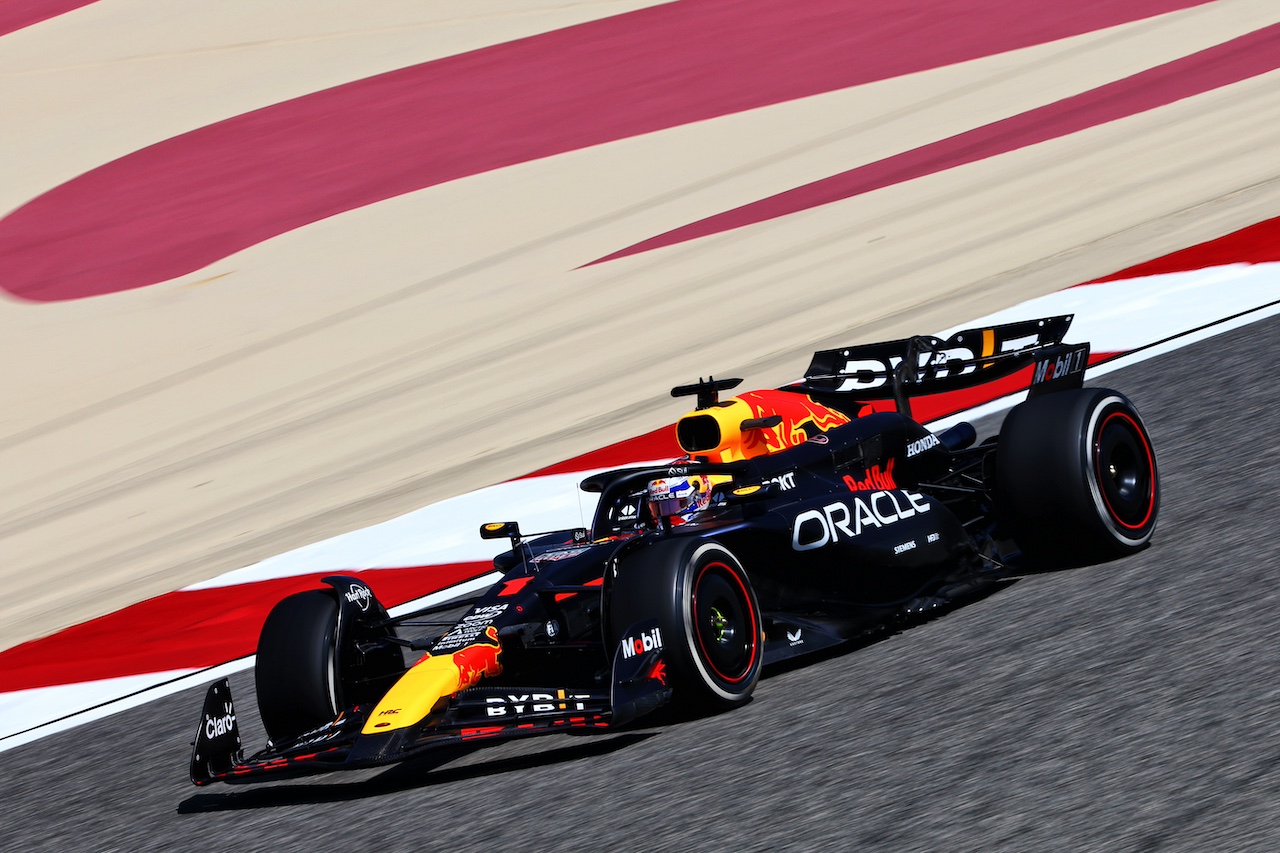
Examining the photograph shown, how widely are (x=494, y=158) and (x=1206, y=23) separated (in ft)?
20.9

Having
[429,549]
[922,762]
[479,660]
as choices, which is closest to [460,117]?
[429,549]

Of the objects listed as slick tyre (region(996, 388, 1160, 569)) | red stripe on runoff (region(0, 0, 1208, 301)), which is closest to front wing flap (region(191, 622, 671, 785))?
slick tyre (region(996, 388, 1160, 569))

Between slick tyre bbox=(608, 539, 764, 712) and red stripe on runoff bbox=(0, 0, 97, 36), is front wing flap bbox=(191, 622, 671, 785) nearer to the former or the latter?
slick tyre bbox=(608, 539, 764, 712)

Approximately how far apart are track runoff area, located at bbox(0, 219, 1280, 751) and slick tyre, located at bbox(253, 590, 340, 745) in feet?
5.17

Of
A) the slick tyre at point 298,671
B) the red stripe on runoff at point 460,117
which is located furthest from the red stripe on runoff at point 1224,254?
the slick tyre at point 298,671

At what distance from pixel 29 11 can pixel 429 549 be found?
1462 centimetres

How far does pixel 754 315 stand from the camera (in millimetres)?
11586

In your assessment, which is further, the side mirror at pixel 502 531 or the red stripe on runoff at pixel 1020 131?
the red stripe on runoff at pixel 1020 131

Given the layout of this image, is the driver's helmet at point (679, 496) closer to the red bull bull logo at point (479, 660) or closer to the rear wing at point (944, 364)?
the red bull bull logo at point (479, 660)

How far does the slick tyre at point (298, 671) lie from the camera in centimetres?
581

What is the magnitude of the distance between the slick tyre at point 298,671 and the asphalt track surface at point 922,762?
0.74 ft

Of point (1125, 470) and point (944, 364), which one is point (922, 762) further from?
point (944, 364)

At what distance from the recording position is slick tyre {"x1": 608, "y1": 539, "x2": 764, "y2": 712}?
5262mm

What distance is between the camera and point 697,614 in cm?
532
